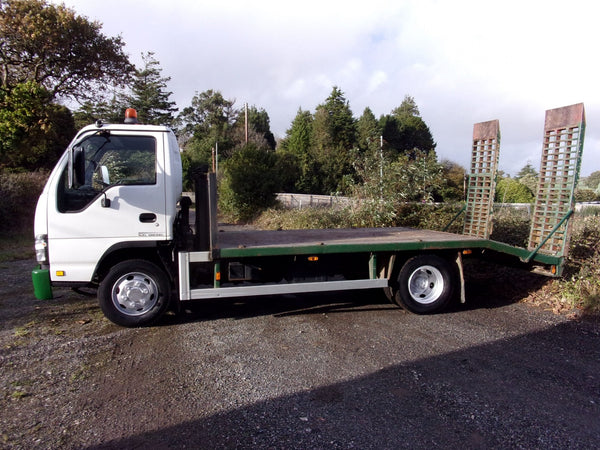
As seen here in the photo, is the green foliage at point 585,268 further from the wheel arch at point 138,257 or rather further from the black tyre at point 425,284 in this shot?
the wheel arch at point 138,257

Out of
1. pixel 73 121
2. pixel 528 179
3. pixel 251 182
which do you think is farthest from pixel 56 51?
pixel 528 179

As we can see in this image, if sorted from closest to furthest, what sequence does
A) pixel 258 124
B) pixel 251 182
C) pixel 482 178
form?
1. pixel 482 178
2. pixel 251 182
3. pixel 258 124

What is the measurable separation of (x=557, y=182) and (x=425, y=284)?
2.57 m

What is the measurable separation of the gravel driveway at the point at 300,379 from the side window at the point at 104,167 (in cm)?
171

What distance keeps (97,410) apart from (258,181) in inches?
635

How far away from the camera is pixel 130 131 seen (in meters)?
5.27

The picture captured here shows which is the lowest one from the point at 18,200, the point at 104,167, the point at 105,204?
the point at 18,200

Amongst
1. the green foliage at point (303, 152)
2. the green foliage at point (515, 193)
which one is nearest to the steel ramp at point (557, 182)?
the green foliage at point (515, 193)

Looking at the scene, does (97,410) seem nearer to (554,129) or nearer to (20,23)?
(554,129)

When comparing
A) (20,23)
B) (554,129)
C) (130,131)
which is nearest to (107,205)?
(130,131)

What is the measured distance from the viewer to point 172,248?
5379 millimetres

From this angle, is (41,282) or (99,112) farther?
(99,112)

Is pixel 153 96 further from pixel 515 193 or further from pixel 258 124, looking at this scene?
pixel 515 193

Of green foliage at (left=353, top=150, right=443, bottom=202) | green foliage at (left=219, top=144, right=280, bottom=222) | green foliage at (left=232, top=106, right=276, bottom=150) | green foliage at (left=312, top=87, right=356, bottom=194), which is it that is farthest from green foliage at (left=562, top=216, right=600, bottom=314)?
green foliage at (left=232, top=106, right=276, bottom=150)
